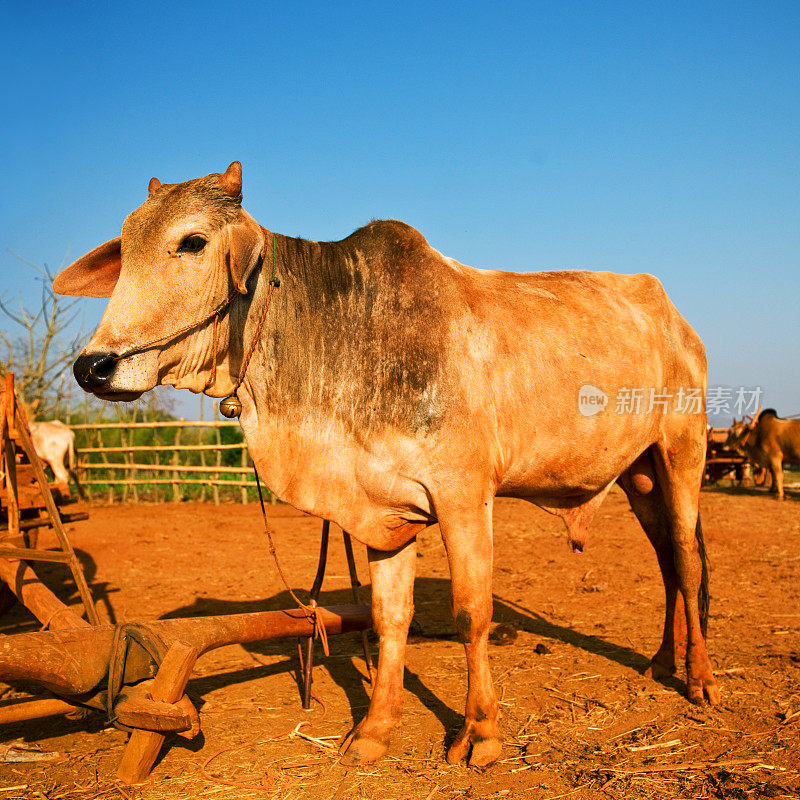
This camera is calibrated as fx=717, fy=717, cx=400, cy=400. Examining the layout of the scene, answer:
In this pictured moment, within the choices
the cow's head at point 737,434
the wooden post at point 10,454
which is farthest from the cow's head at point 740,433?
the wooden post at point 10,454

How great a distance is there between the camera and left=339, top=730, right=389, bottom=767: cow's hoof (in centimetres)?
321

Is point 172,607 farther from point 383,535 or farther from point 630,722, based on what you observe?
point 630,722

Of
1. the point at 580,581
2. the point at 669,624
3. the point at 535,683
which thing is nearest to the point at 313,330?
the point at 535,683

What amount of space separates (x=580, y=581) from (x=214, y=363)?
17.5ft

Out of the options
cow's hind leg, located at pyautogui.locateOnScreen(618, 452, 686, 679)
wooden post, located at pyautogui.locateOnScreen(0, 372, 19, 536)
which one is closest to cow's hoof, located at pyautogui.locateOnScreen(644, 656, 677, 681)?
cow's hind leg, located at pyautogui.locateOnScreen(618, 452, 686, 679)

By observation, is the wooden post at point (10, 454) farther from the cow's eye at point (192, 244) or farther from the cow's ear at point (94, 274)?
the cow's eye at point (192, 244)

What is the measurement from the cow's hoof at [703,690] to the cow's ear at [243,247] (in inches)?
128

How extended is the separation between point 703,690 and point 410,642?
201 cm

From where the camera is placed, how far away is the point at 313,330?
332 cm

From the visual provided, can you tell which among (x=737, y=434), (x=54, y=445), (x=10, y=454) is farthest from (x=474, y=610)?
(x=737, y=434)

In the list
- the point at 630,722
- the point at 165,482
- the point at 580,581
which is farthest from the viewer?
the point at 165,482

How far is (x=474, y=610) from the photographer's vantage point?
3.14 m

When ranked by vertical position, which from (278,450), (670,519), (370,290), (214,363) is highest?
(370,290)

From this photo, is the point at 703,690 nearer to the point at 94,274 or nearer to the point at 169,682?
the point at 169,682
